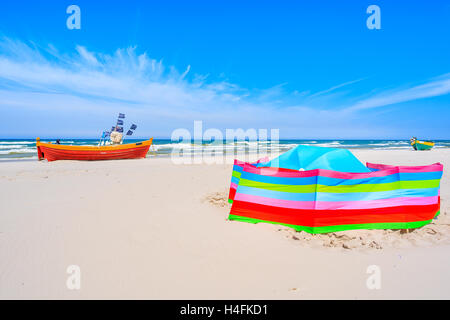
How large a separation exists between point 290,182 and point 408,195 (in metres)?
2.27

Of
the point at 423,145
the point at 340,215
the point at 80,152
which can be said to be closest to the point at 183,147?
the point at 80,152

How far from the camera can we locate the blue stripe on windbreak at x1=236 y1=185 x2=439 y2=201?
4.39 m

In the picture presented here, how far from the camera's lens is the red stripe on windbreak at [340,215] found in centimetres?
443

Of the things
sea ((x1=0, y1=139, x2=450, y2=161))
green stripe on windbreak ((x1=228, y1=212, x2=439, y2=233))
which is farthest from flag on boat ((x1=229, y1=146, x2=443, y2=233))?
sea ((x1=0, y1=139, x2=450, y2=161))

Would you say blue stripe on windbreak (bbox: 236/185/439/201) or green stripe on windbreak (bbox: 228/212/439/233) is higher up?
blue stripe on windbreak (bbox: 236/185/439/201)

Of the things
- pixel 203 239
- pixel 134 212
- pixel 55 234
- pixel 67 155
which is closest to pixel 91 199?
pixel 134 212

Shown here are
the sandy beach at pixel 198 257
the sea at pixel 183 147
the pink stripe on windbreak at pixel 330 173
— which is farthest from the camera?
the sea at pixel 183 147

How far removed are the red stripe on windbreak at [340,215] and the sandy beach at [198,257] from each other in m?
0.21

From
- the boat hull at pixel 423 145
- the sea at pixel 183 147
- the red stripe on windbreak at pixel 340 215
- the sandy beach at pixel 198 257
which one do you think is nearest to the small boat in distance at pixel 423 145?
the boat hull at pixel 423 145

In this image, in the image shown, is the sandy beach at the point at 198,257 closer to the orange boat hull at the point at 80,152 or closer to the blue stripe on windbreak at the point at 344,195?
the blue stripe on windbreak at the point at 344,195

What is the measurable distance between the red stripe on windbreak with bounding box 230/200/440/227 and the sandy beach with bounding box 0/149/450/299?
207mm

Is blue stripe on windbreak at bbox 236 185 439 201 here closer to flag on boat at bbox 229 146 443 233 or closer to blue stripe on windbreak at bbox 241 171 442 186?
flag on boat at bbox 229 146 443 233
